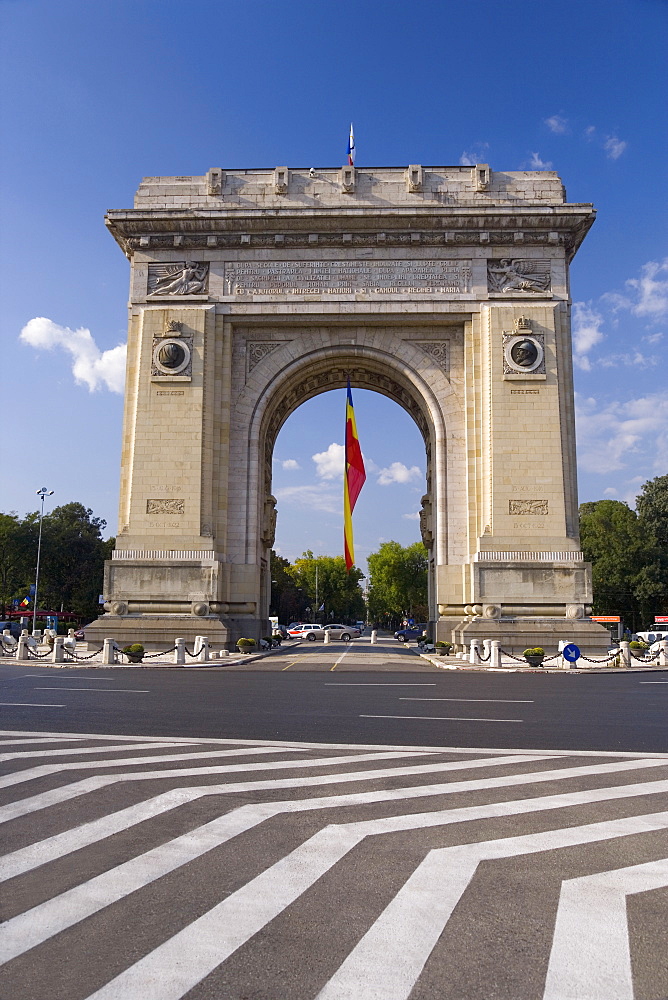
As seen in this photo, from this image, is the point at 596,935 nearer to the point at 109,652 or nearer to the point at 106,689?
the point at 106,689

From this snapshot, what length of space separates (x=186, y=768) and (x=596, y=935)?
14.9 feet

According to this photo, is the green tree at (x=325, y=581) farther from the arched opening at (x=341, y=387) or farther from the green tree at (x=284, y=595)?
the arched opening at (x=341, y=387)

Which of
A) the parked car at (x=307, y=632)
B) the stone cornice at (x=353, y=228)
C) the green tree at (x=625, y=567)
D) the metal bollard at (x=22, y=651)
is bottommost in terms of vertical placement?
the parked car at (x=307, y=632)

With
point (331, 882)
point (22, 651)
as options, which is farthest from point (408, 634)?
point (331, 882)

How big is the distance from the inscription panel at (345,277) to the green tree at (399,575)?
6445 centimetres

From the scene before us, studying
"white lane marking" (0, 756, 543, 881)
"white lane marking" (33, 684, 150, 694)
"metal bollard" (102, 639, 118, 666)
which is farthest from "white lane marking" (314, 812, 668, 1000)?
"metal bollard" (102, 639, 118, 666)

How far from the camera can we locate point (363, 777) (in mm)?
6863

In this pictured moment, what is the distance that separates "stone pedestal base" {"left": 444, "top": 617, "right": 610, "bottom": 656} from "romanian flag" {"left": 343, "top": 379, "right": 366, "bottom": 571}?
8797 millimetres

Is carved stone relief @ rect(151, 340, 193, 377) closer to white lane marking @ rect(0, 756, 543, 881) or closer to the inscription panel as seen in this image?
the inscription panel

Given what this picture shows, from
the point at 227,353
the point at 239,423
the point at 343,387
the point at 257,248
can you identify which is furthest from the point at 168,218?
the point at 343,387

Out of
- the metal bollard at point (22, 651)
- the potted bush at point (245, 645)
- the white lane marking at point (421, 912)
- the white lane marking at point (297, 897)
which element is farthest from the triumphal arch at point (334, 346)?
the white lane marking at point (297, 897)

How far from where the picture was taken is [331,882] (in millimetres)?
Result: 4188

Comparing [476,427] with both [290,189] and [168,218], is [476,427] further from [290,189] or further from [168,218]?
[168,218]

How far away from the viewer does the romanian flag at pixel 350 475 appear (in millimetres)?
34781
